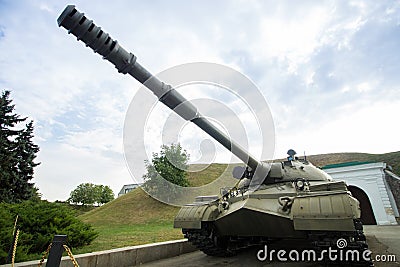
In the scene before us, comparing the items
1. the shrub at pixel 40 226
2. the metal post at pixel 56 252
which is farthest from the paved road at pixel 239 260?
the metal post at pixel 56 252

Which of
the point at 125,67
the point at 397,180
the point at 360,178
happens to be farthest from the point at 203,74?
the point at 397,180

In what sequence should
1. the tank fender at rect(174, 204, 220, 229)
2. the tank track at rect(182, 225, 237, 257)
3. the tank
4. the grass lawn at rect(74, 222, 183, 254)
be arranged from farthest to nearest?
the grass lawn at rect(74, 222, 183, 254), the tank track at rect(182, 225, 237, 257), the tank fender at rect(174, 204, 220, 229), the tank

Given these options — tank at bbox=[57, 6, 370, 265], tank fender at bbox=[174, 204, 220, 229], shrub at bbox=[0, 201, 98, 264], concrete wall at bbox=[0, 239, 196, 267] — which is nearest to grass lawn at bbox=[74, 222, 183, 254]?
shrub at bbox=[0, 201, 98, 264]

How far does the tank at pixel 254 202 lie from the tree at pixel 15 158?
14475 mm

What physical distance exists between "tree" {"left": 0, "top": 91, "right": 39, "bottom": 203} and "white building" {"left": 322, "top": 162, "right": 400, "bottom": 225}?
20.4 m

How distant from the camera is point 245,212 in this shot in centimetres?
530

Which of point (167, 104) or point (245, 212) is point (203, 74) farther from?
point (245, 212)

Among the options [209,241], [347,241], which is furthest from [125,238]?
[347,241]

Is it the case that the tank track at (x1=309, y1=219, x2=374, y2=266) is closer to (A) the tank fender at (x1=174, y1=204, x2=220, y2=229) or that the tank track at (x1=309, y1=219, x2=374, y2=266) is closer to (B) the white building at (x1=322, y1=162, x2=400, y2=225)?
(A) the tank fender at (x1=174, y1=204, x2=220, y2=229)

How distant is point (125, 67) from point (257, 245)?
7104 millimetres

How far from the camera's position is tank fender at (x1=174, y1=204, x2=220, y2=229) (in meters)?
5.99

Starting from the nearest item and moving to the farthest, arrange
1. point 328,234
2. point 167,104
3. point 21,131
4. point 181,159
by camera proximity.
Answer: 1. point 167,104
2. point 328,234
3. point 181,159
4. point 21,131

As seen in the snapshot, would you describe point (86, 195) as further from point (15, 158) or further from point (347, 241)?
point (347, 241)

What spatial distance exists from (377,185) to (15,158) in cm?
2226
